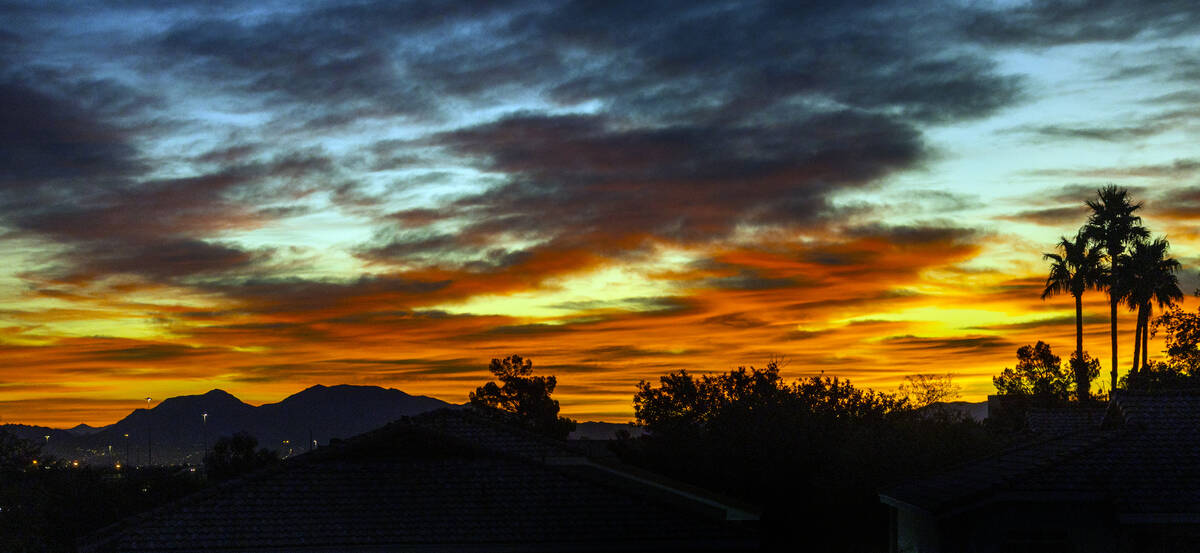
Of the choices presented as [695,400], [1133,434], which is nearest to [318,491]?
[1133,434]

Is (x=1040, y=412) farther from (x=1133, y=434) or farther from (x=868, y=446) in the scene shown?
(x=1133, y=434)

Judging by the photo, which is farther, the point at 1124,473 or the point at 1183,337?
the point at 1183,337

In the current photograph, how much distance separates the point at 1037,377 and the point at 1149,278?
63.3ft

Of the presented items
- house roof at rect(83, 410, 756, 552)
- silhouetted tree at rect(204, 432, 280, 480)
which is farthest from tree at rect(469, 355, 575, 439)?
house roof at rect(83, 410, 756, 552)

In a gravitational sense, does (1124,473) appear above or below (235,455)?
above

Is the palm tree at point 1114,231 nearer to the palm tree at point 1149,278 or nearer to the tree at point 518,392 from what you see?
the palm tree at point 1149,278

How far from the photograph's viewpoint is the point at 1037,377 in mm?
88812

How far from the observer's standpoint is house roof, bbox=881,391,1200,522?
29.0 m

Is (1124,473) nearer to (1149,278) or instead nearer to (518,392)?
(1149,278)

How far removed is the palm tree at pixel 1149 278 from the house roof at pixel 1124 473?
3940 cm

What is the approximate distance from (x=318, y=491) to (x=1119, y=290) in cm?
5407

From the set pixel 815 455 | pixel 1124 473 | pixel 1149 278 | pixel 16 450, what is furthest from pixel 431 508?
pixel 16 450

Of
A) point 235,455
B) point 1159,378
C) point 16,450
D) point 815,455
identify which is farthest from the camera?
point 235,455

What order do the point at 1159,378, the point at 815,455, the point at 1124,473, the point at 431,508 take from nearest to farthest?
the point at 1124,473 → the point at 431,508 → the point at 815,455 → the point at 1159,378
